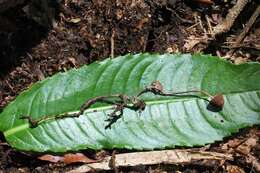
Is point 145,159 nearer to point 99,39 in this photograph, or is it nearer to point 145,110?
point 145,110

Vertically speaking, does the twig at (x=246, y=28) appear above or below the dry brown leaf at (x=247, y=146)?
above

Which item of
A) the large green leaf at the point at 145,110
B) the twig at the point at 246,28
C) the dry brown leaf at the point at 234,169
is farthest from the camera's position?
the twig at the point at 246,28

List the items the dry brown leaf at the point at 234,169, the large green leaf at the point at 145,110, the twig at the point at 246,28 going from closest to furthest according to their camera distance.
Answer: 1. the large green leaf at the point at 145,110
2. the dry brown leaf at the point at 234,169
3. the twig at the point at 246,28

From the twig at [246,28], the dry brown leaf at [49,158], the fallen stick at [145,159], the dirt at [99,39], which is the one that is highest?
the twig at [246,28]

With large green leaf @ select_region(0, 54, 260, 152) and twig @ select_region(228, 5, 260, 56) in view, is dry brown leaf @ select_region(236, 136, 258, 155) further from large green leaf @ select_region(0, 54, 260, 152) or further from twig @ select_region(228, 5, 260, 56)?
twig @ select_region(228, 5, 260, 56)

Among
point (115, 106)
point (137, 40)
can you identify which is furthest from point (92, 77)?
point (137, 40)

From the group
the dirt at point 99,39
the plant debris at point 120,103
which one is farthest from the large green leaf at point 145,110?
the dirt at point 99,39

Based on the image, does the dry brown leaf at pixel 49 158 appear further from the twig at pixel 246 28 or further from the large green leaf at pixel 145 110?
the twig at pixel 246 28
